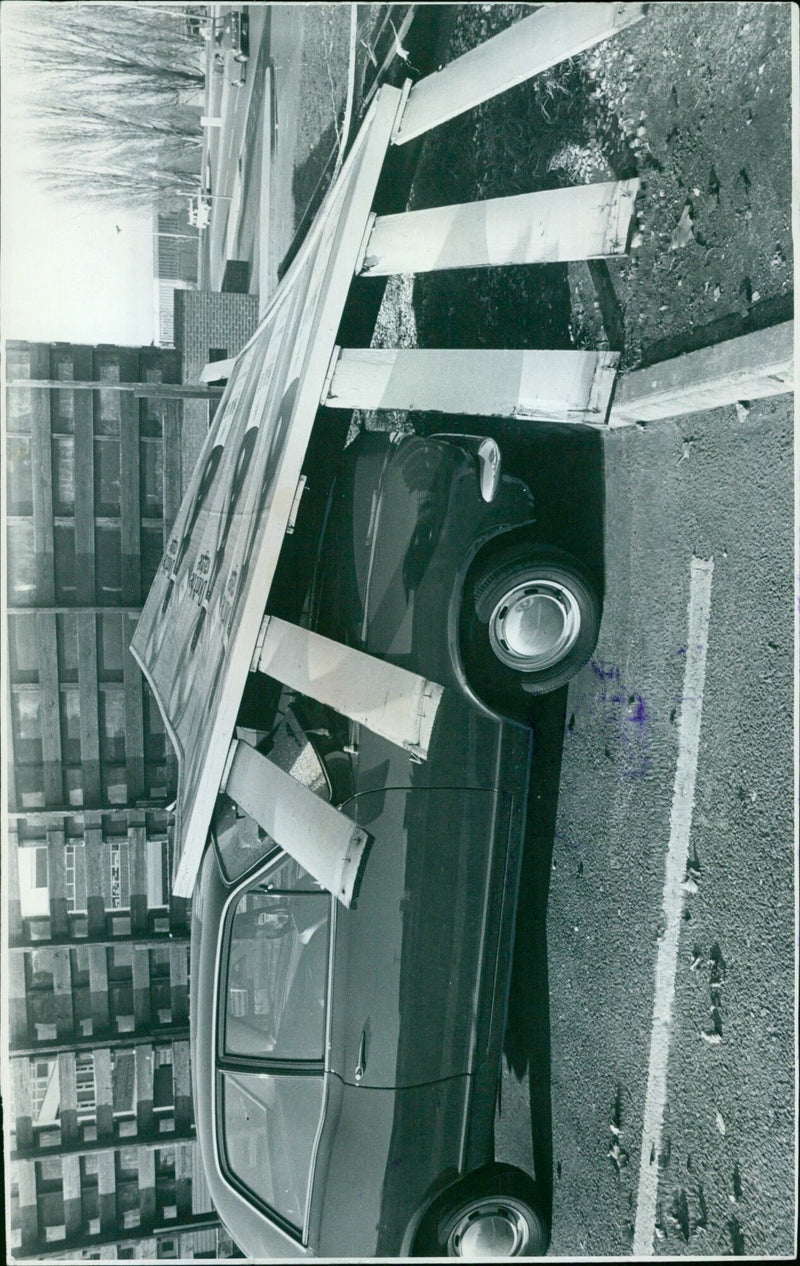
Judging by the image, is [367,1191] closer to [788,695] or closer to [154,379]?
[788,695]

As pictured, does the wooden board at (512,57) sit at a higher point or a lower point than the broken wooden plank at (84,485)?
higher

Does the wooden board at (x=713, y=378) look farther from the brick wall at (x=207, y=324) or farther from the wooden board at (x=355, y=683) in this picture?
the brick wall at (x=207, y=324)

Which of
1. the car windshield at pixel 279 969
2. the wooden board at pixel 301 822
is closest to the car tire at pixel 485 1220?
the car windshield at pixel 279 969

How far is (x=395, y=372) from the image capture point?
65.0 inches

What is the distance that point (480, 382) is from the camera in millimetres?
1644

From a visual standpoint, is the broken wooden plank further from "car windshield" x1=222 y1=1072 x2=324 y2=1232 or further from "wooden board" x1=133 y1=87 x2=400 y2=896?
"car windshield" x1=222 y1=1072 x2=324 y2=1232

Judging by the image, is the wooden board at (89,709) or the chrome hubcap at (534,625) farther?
the wooden board at (89,709)

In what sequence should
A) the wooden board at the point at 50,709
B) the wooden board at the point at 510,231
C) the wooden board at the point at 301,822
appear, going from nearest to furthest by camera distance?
the wooden board at the point at 301,822
the wooden board at the point at 510,231
the wooden board at the point at 50,709

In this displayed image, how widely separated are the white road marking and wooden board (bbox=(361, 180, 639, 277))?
29.9 inches

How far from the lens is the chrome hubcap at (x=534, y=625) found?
5.42 feet

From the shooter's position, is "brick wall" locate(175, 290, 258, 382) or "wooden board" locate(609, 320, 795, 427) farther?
"brick wall" locate(175, 290, 258, 382)

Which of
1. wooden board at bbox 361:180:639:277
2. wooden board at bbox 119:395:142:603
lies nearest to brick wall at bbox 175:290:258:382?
wooden board at bbox 119:395:142:603

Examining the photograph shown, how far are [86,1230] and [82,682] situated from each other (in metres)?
1.39

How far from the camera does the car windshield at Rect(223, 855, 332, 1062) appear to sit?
1.66 meters
